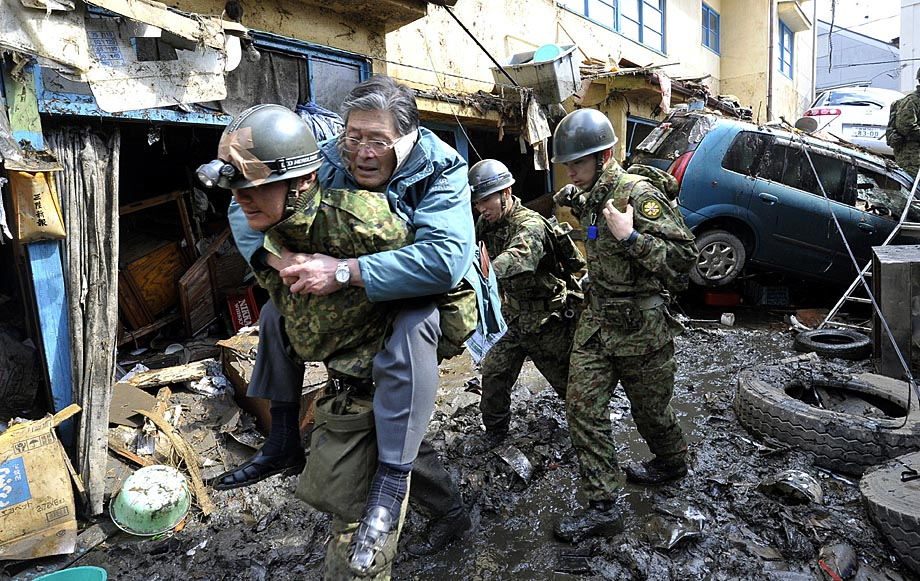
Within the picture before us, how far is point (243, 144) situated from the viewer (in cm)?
171

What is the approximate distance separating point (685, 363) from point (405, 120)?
198 inches

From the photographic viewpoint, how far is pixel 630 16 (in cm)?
1298

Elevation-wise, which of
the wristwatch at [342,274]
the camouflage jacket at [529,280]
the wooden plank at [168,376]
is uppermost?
the wristwatch at [342,274]

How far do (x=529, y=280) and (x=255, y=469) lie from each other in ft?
7.27

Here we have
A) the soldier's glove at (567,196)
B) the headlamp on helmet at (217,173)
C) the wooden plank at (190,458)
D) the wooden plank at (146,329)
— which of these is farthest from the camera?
the wooden plank at (146,329)

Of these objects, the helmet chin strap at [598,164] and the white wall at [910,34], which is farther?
the white wall at [910,34]

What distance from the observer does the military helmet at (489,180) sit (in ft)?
12.8

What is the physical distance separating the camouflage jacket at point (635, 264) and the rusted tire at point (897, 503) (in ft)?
4.10

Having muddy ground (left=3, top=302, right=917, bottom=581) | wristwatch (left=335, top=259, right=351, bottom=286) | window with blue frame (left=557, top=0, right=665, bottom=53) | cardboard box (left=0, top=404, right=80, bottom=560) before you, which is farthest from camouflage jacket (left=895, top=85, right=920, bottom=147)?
cardboard box (left=0, top=404, right=80, bottom=560)

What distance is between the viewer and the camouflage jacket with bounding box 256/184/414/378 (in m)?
1.83

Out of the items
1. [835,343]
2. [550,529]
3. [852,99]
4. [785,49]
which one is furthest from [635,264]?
[785,49]

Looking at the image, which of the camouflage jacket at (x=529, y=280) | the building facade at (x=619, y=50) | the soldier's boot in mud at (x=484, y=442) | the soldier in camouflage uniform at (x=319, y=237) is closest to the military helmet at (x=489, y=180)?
the camouflage jacket at (x=529, y=280)

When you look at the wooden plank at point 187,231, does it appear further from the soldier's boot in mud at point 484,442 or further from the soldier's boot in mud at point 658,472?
the soldier's boot in mud at point 658,472

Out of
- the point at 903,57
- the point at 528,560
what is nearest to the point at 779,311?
the point at 528,560
